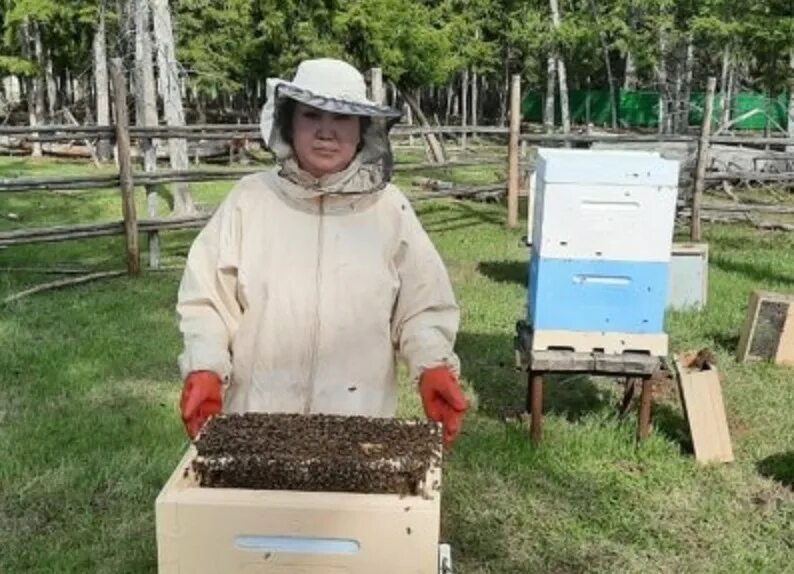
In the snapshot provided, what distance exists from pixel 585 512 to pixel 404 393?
167 centimetres

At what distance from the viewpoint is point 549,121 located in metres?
27.1

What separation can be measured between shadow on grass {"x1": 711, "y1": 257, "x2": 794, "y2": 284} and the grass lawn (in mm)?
1333

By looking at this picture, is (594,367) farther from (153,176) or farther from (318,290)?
(153,176)

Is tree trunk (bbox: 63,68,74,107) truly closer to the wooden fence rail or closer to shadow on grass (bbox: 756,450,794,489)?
the wooden fence rail

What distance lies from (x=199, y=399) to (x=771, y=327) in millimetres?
4845

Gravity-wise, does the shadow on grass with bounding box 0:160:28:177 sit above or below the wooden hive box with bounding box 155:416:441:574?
below

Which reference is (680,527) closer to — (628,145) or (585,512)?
(585,512)

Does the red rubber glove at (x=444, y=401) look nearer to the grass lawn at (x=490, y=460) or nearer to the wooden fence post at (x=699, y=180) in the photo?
the grass lawn at (x=490, y=460)

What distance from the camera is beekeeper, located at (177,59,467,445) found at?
2.26 m

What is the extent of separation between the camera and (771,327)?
19.7ft

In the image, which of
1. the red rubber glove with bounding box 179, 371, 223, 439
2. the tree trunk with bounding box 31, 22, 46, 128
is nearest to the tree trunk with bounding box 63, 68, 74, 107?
the tree trunk with bounding box 31, 22, 46, 128

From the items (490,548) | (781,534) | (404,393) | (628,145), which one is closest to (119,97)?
(404,393)

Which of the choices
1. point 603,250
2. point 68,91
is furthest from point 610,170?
point 68,91

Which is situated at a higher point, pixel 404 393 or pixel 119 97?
pixel 119 97
